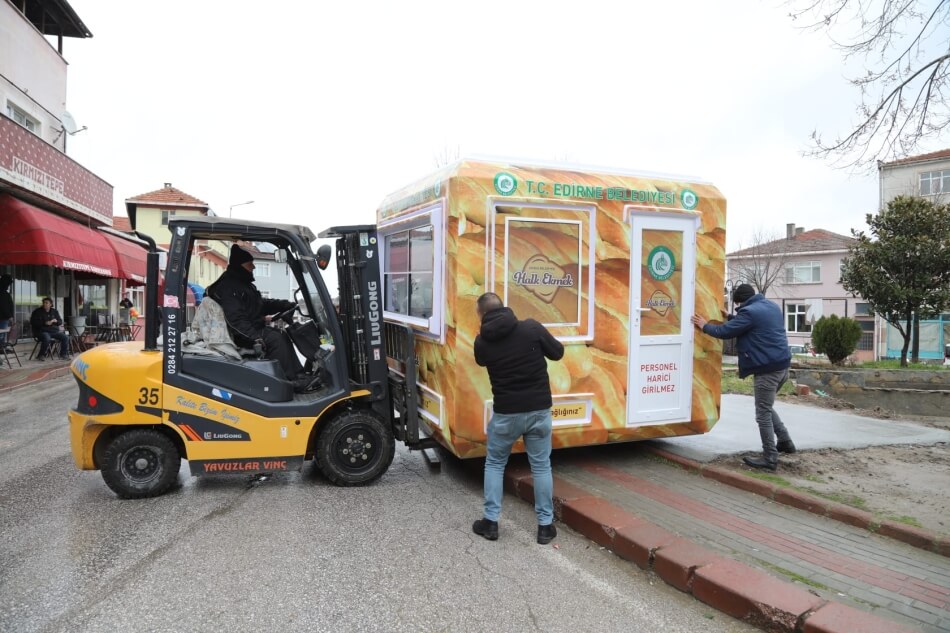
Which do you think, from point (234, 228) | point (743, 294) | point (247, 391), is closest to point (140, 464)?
point (247, 391)

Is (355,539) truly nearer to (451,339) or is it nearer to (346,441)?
(346,441)

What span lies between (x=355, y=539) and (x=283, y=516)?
2.61 ft

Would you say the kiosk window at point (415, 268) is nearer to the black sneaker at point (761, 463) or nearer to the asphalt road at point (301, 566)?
the asphalt road at point (301, 566)

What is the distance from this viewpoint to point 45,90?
17656 millimetres

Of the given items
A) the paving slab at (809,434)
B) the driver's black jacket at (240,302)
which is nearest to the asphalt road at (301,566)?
the driver's black jacket at (240,302)

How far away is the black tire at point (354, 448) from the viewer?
221 inches

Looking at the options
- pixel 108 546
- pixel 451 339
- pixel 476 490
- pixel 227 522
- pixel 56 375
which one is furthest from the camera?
pixel 56 375

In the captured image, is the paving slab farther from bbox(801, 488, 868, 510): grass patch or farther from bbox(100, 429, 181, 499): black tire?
bbox(100, 429, 181, 499): black tire

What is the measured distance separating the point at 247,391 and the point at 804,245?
45.8 meters

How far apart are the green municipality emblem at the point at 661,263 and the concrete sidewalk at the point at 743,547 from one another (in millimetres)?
1827

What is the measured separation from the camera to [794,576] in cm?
380

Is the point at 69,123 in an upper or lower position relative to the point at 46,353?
upper

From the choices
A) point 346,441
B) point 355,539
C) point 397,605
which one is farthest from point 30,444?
point 397,605

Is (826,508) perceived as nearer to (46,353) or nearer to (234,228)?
(234,228)
